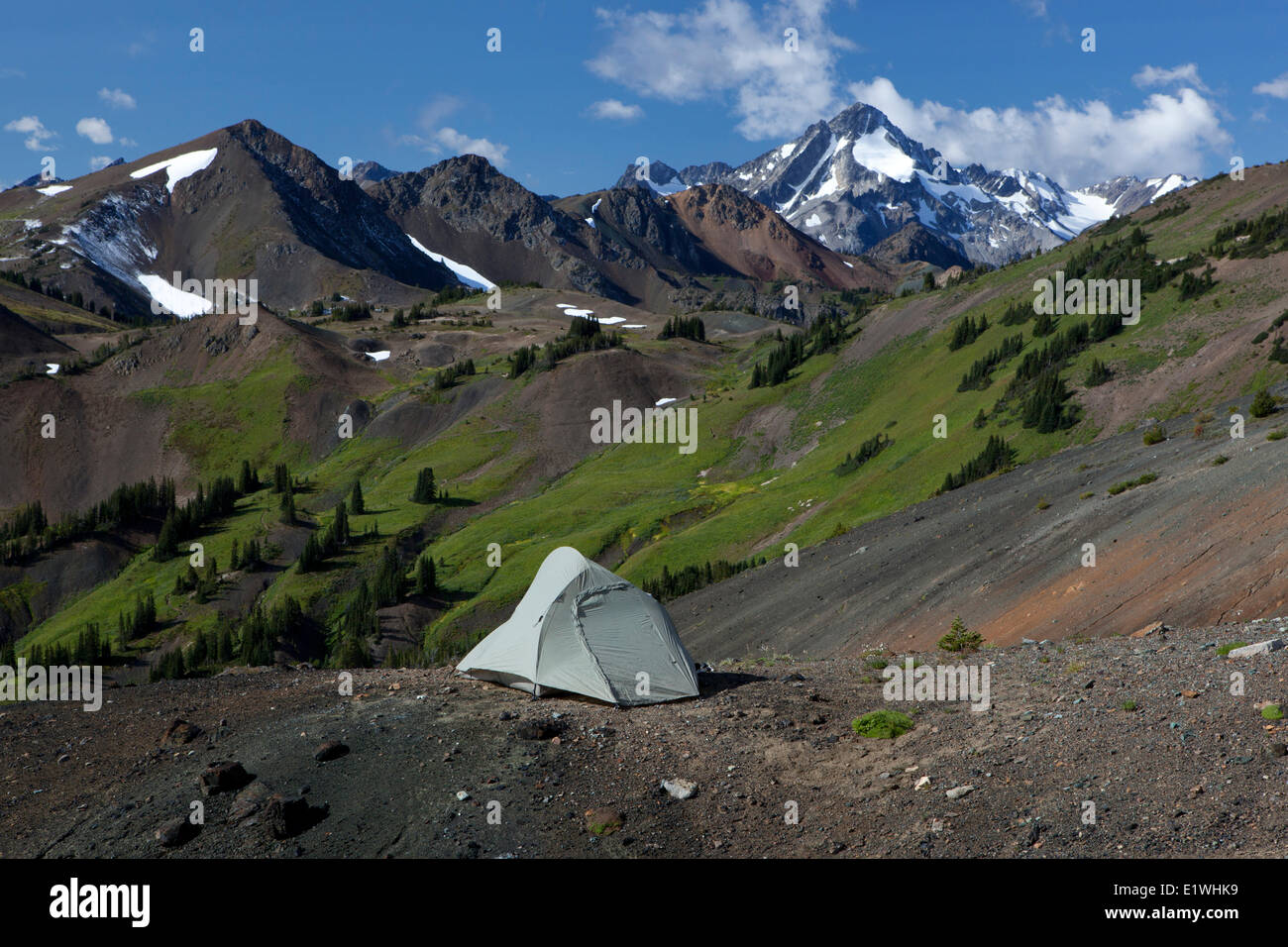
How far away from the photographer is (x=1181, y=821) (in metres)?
10.7

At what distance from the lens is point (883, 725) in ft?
51.8

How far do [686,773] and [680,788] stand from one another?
684 millimetres

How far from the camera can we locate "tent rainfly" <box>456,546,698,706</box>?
60.4ft

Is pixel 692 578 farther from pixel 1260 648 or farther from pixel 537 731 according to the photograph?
pixel 1260 648

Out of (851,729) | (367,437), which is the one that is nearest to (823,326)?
(367,437)

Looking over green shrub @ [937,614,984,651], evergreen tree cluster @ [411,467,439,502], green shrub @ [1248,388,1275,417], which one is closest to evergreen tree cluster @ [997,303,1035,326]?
green shrub @ [1248,388,1275,417]

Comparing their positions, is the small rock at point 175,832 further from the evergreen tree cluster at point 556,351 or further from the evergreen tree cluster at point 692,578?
the evergreen tree cluster at point 556,351

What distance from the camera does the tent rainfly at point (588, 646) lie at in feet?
60.4

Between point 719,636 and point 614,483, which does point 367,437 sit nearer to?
point 614,483

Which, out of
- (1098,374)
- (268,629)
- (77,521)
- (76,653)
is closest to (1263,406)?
(1098,374)
